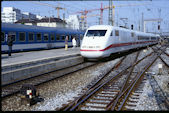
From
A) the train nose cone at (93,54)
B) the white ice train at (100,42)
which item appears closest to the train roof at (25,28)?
the white ice train at (100,42)

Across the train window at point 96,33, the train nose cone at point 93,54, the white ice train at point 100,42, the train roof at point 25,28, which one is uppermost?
the train roof at point 25,28

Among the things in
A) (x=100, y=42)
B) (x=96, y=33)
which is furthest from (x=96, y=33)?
(x=100, y=42)

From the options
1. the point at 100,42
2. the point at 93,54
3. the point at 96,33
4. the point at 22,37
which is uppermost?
the point at 96,33

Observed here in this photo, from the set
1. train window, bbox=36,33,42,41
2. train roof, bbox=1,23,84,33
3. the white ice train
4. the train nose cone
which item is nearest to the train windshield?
the white ice train

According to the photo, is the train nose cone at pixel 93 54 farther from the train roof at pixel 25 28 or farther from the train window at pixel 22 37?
the train roof at pixel 25 28

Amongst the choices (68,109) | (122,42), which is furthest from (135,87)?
(122,42)

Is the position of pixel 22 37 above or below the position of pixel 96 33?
below

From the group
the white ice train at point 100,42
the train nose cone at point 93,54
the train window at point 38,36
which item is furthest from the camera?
the train window at point 38,36

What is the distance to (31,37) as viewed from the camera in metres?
19.6

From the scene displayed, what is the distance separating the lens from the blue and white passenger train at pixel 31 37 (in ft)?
54.8

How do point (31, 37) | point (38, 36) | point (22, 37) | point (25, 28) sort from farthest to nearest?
point (38, 36) < point (31, 37) < point (25, 28) < point (22, 37)

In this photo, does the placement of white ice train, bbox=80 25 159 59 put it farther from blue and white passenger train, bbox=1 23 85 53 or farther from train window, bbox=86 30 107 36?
blue and white passenger train, bbox=1 23 85 53

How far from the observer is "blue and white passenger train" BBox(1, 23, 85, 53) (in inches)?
658

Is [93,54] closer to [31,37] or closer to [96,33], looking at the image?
[96,33]
